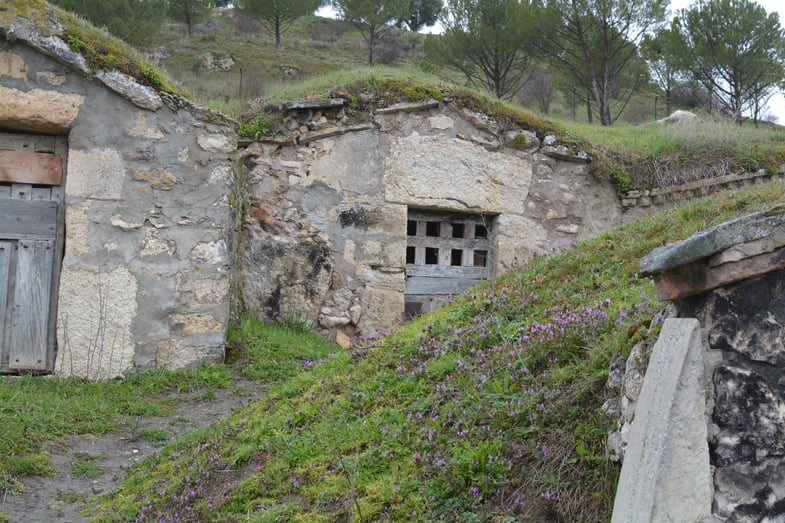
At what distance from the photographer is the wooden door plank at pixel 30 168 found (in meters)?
6.61

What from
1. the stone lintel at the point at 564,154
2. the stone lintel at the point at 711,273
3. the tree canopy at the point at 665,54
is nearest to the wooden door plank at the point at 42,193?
the stone lintel at the point at 564,154

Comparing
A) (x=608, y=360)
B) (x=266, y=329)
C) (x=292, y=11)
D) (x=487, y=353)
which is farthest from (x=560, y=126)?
(x=292, y=11)

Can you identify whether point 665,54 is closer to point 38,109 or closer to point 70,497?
point 38,109

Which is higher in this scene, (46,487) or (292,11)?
(292,11)

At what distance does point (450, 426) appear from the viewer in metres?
3.34

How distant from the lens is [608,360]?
3094 millimetres

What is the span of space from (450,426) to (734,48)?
16628 mm

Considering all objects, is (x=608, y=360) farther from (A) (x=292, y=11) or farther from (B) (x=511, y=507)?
(A) (x=292, y=11)

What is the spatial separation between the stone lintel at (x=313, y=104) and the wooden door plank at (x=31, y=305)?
3.01 m

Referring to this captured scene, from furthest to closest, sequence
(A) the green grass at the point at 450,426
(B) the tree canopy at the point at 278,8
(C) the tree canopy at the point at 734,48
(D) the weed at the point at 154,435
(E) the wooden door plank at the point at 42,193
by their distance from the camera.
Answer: (B) the tree canopy at the point at 278,8 → (C) the tree canopy at the point at 734,48 → (E) the wooden door plank at the point at 42,193 → (D) the weed at the point at 154,435 → (A) the green grass at the point at 450,426

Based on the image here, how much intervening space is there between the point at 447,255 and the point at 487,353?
200 inches

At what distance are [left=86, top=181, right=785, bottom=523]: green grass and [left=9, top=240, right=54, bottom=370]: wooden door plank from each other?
2696 millimetres

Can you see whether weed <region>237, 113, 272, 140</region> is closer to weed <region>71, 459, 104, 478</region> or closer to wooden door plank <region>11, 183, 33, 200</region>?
wooden door plank <region>11, 183, 33, 200</region>

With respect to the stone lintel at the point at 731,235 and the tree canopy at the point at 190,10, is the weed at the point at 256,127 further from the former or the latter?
the tree canopy at the point at 190,10
